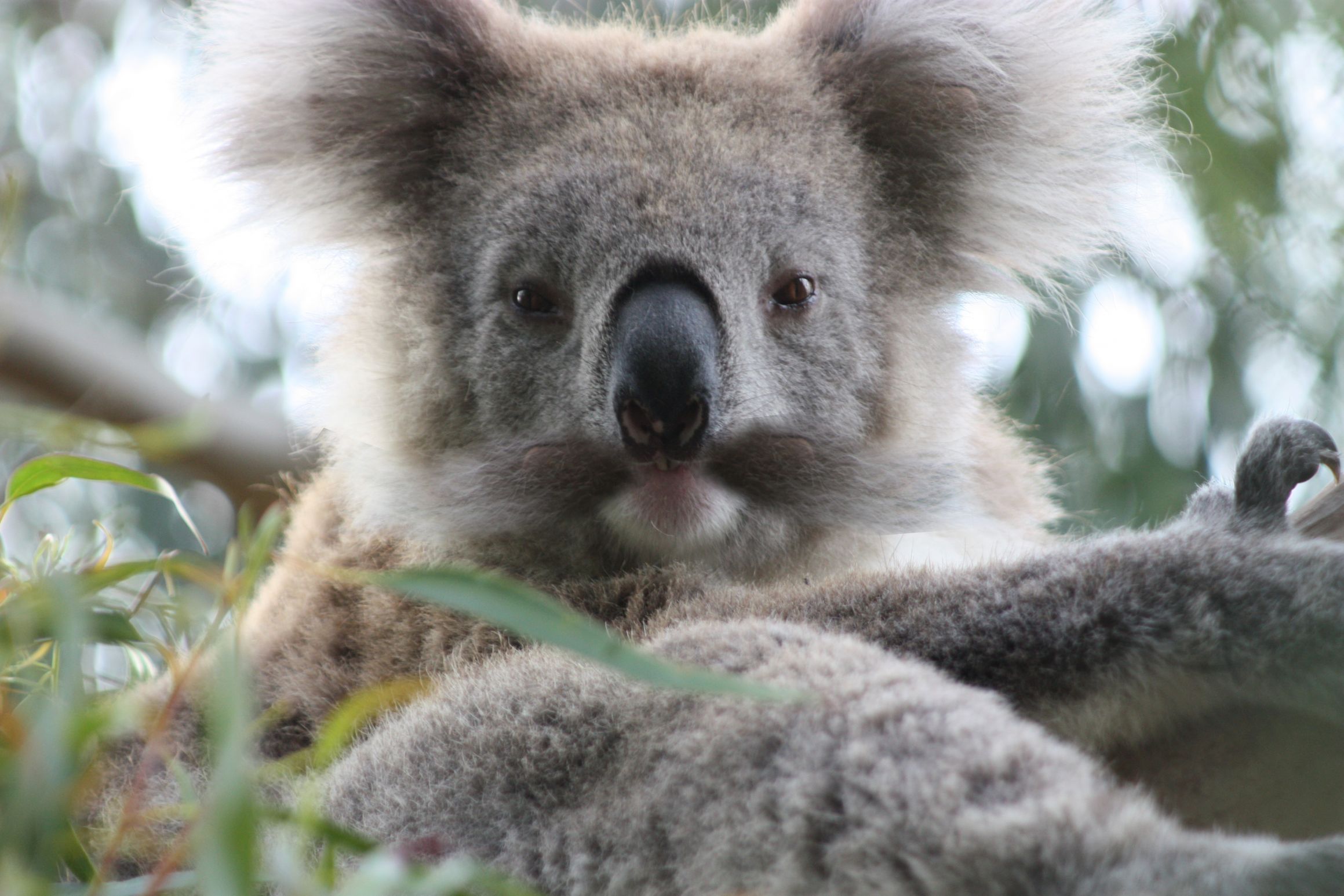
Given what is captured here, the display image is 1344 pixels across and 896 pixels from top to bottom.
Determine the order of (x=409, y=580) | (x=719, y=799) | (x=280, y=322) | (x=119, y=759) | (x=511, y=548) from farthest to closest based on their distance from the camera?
(x=280, y=322) → (x=511, y=548) → (x=119, y=759) → (x=719, y=799) → (x=409, y=580)

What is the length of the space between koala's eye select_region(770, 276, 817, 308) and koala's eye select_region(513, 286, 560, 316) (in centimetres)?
41

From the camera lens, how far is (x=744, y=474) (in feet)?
7.27

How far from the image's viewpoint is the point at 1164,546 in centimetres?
172

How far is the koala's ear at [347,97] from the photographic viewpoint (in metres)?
2.62

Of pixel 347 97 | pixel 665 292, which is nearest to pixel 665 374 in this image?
pixel 665 292

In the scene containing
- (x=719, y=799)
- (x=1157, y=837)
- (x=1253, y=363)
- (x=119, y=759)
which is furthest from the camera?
(x=1253, y=363)

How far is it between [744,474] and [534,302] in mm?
508

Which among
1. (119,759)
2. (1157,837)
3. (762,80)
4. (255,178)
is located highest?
(762,80)

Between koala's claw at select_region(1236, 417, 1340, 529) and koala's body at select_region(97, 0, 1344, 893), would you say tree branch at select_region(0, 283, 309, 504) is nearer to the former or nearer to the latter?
koala's body at select_region(97, 0, 1344, 893)

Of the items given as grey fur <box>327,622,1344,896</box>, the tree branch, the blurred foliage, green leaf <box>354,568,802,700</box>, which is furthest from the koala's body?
the tree branch

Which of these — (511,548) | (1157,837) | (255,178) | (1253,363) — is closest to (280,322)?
(255,178)

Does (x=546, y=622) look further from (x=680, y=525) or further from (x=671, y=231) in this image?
(x=671, y=231)

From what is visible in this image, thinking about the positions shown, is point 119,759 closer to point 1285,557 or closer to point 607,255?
point 607,255

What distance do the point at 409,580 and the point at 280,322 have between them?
166 inches
